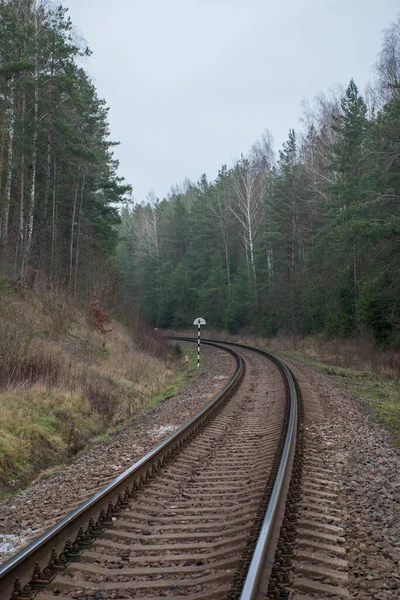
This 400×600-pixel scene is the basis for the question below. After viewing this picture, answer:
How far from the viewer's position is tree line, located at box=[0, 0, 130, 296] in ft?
59.7

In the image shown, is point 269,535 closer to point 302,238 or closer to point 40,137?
point 40,137

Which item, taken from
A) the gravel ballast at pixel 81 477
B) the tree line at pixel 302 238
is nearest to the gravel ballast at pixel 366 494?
the gravel ballast at pixel 81 477

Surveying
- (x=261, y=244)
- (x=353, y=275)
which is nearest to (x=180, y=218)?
(x=261, y=244)

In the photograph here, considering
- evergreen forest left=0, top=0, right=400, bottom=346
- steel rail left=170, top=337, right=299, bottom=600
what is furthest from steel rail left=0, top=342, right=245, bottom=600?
evergreen forest left=0, top=0, right=400, bottom=346

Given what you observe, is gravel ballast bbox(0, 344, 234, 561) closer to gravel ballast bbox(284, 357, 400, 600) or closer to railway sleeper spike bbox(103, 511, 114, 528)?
railway sleeper spike bbox(103, 511, 114, 528)

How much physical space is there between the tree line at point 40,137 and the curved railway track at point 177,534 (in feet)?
31.0

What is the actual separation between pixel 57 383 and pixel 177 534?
735 centimetres

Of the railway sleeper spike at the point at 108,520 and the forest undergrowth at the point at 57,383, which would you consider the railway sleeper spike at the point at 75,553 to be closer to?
the railway sleeper spike at the point at 108,520

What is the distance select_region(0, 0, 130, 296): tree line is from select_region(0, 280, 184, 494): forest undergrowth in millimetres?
2038

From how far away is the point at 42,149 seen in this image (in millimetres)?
22828

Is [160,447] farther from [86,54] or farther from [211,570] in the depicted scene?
[86,54]

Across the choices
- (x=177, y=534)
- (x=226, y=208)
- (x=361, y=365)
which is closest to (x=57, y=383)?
(x=177, y=534)

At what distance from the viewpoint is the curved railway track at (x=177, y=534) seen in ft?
10.8

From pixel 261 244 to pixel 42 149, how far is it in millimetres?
23701
